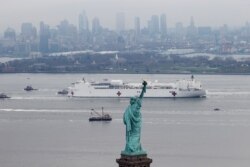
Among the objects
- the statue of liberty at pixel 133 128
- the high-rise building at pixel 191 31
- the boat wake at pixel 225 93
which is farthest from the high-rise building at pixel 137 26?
the statue of liberty at pixel 133 128

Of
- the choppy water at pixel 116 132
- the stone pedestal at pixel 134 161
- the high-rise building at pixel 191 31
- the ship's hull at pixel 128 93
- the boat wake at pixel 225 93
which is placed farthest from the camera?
the high-rise building at pixel 191 31

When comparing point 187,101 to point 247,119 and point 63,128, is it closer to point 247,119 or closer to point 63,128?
point 247,119

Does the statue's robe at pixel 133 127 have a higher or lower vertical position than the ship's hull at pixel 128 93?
higher

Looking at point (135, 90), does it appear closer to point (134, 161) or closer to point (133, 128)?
point (133, 128)

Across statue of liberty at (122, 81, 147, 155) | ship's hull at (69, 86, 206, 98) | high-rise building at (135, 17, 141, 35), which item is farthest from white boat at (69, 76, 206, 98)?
high-rise building at (135, 17, 141, 35)

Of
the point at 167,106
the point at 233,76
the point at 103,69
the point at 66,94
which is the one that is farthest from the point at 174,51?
the point at 167,106

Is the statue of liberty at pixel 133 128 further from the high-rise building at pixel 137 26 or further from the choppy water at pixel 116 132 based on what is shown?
the high-rise building at pixel 137 26

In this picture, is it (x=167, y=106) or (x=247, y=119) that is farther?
(x=167, y=106)
